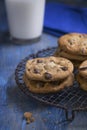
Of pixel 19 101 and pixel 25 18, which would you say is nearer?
pixel 19 101

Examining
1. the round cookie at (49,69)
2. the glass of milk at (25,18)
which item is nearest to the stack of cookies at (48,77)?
the round cookie at (49,69)

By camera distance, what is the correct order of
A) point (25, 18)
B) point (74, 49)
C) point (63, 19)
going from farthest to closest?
1. point (63, 19)
2. point (25, 18)
3. point (74, 49)

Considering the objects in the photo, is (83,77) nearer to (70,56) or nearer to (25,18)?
(70,56)

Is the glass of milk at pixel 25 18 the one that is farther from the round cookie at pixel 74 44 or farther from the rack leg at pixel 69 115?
the rack leg at pixel 69 115

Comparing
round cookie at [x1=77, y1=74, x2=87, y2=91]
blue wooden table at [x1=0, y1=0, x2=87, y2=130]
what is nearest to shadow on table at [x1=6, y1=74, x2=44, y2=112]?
blue wooden table at [x1=0, y1=0, x2=87, y2=130]

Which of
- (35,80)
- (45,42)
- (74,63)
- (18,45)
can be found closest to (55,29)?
(45,42)

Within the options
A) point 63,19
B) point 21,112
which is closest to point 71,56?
point 21,112
